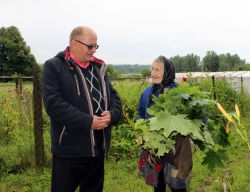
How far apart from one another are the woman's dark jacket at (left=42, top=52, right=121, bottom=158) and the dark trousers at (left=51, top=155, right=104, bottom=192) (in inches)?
3.6

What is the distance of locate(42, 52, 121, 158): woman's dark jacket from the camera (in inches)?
98.6

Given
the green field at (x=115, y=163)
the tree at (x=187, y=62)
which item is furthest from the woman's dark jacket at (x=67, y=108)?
the tree at (x=187, y=62)

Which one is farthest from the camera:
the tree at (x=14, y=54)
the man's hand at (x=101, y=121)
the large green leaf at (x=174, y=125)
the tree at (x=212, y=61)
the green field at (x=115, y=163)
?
the tree at (x=212, y=61)

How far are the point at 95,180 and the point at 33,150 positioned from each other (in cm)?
283

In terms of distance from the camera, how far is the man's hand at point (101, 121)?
2596 millimetres

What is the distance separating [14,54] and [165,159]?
4470 cm

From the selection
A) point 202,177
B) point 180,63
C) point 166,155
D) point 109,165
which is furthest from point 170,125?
point 180,63

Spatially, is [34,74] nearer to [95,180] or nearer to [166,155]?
[95,180]

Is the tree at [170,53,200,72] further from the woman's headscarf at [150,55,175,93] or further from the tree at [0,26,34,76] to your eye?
the woman's headscarf at [150,55,175,93]

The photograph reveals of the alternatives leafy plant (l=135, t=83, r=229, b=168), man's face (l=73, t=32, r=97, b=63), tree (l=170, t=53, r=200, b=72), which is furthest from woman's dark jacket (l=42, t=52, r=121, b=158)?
tree (l=170, t=53, r=200, b=72)

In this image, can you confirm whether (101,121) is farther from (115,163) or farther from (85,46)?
(115,163)

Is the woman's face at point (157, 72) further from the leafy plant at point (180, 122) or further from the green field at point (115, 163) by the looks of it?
the green field at point (115, 163)

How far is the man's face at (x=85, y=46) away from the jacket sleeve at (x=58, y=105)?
9.6 inches

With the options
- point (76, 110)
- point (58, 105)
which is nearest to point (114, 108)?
point (76, 110)
